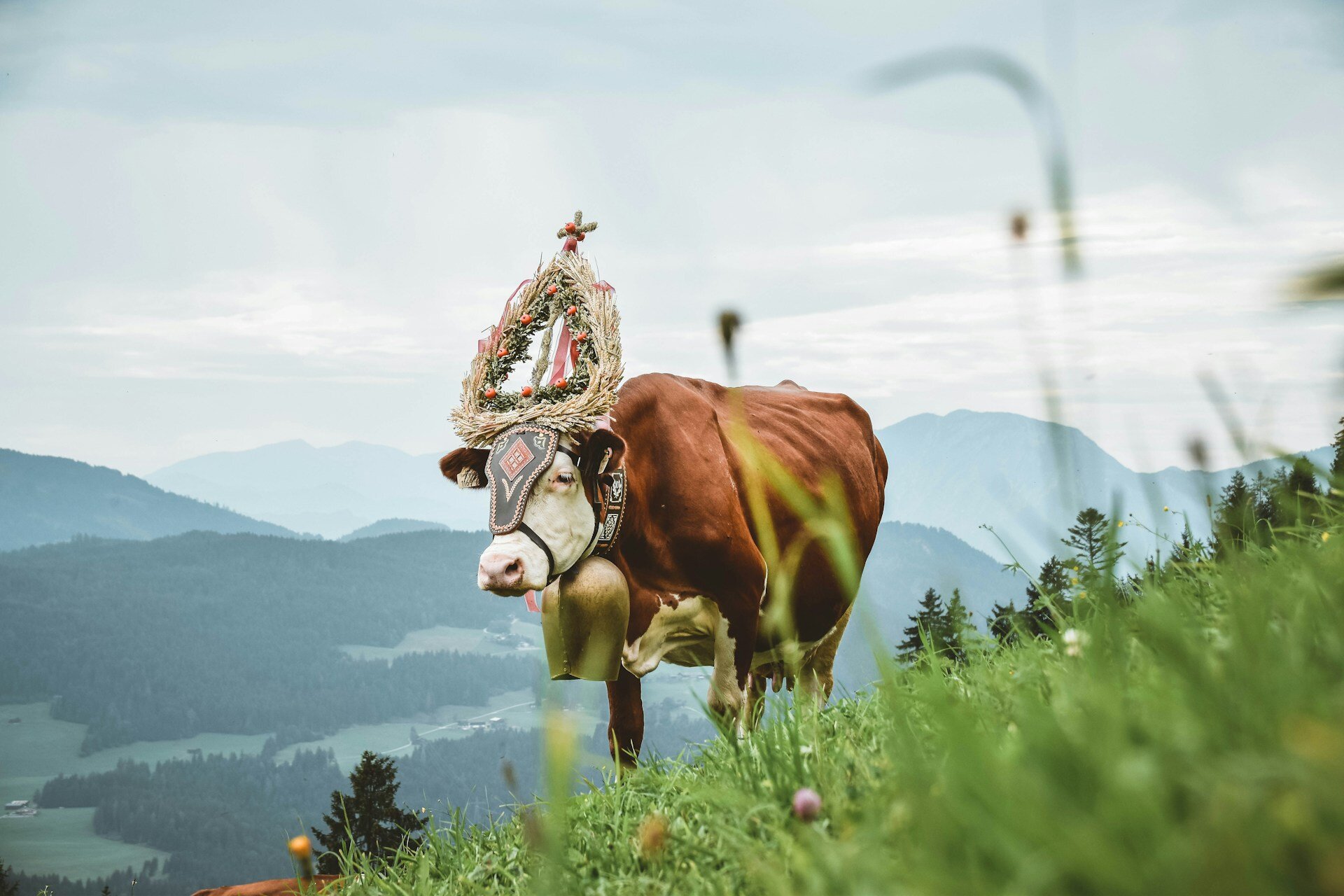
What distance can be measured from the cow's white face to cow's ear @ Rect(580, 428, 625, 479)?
0.08 meters

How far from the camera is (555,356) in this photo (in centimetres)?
582

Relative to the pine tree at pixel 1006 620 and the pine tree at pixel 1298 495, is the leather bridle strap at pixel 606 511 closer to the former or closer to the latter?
the pine tree at pixel 1006 620

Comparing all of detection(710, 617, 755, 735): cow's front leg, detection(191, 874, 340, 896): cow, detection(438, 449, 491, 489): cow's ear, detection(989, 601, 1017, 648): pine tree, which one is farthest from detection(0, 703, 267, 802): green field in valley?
detection(989, 601, 1017, 648): pine tree

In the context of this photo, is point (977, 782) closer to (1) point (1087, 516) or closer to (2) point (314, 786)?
(1) point (1087, 516)

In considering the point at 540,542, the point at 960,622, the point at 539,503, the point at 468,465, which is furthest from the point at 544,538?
the point at 960,622

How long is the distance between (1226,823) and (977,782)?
1.44ft

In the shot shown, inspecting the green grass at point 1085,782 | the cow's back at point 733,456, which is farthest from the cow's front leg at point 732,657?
the green grass at point 1085,782

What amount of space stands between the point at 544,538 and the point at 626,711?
1.34 meters

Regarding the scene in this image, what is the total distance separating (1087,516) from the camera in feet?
7.09

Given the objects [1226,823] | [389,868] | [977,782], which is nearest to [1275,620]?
[977,782]

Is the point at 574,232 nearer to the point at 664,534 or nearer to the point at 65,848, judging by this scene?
the point at 664,534

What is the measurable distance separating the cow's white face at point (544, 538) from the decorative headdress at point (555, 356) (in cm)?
30

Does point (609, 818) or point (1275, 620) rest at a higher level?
point (1275, 620)

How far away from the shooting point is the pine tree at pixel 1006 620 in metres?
2.81
